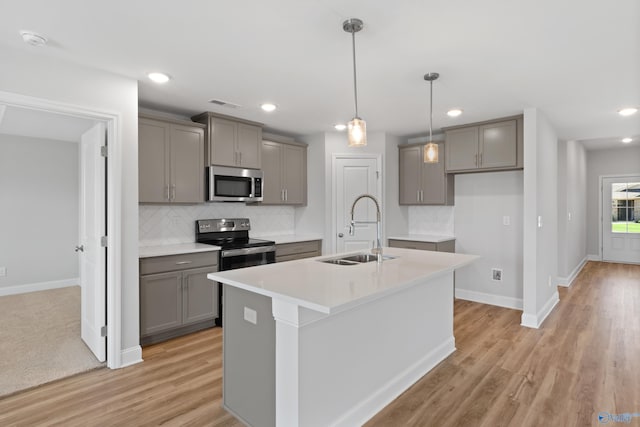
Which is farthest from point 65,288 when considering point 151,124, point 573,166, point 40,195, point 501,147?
point 573,166

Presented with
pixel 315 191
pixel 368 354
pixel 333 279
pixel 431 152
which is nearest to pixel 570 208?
pixel 315 191

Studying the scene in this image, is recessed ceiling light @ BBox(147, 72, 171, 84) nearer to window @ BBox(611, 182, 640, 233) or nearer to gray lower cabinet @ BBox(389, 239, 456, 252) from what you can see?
gray lower cabinet @ BBox(389, 239, 456, 252)

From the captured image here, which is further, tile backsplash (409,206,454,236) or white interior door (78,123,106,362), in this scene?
tile backsplash (409,206,454,236)

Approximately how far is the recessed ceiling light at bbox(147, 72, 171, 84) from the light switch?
2037 millimetres

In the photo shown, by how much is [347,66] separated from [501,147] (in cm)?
248

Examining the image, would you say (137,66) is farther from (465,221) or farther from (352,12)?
(465,221)

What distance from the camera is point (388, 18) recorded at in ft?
6.76

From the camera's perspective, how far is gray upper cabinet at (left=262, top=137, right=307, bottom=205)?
4.75m

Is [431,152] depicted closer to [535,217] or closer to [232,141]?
[535,217]

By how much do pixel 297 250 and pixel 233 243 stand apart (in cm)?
92

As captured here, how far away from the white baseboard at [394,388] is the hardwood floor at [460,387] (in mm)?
47

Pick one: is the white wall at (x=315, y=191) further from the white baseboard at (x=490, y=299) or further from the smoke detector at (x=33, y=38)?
the smoke detector at (x=33, y=38)

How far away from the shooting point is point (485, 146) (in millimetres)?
4402

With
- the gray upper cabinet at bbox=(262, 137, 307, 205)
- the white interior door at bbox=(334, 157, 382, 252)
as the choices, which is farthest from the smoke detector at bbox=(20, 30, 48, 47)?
the white interior door at bbox=(334, 157, 382, 252)
